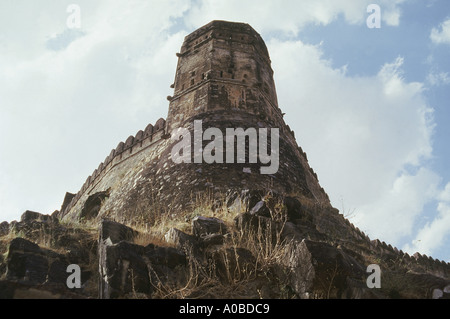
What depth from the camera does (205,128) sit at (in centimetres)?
1125

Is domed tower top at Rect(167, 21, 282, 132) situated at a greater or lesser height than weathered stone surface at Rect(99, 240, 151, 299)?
greater

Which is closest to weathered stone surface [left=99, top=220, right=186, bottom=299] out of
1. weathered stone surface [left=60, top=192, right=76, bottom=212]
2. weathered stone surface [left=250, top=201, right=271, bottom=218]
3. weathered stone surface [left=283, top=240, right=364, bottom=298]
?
weathered stone surface [left=283, top=240, right=364, bottom=298]

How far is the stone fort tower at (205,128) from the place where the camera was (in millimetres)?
9859

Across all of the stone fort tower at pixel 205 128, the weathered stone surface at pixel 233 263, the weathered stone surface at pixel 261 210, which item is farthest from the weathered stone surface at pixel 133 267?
the stone fort tower at pixel 205 128

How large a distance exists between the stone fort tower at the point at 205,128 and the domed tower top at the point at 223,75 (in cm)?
3

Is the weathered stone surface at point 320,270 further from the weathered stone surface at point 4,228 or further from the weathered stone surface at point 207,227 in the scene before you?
the weathered stone surface at point 4,228

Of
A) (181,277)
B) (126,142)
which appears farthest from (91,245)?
(126,142)

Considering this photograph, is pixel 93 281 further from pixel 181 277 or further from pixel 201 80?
pixel 201 80

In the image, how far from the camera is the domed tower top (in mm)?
12469

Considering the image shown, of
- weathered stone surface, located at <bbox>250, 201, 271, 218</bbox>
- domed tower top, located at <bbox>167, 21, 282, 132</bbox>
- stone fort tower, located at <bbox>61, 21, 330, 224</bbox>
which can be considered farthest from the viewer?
domed tower top, located at <bbox>167, 21, 282, 132</bbox>

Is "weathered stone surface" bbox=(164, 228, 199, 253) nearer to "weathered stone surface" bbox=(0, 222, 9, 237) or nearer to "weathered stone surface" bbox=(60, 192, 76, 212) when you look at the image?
"weathered stone surface" bbox=(0, 222, 9, 237)

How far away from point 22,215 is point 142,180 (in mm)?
3142

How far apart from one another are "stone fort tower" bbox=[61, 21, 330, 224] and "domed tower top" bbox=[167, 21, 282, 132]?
30mm
